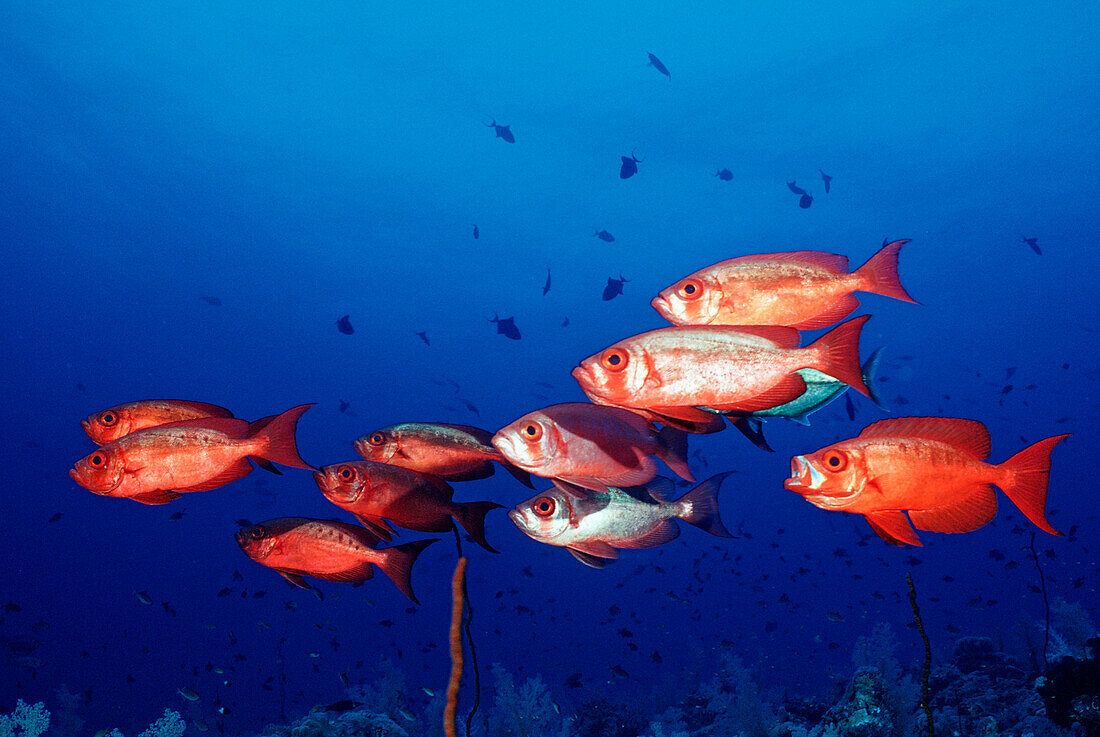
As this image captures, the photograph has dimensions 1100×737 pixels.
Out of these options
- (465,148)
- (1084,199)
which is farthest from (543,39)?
(1084,199)

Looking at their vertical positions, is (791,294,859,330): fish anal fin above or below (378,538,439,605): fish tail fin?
above

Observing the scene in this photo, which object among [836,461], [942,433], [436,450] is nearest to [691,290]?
[836,461]

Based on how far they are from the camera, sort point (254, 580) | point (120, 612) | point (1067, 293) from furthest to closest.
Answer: point (254, 580), point (120, 612), point (1067, 293)

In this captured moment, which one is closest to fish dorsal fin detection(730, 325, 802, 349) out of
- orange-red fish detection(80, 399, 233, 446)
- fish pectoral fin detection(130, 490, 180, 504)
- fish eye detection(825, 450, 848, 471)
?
fish eye detection(825, 450, 848, 471)

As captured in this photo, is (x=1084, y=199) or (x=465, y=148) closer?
(x=1084, y=199)

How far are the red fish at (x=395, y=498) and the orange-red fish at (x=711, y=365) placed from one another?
111 centimetres

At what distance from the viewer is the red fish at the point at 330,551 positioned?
2670 millimetres

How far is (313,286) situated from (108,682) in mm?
38910

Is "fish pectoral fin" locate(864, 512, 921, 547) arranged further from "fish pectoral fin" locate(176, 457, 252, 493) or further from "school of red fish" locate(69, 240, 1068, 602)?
"fish pectoral fin" locate(176, 457, 252, 493)

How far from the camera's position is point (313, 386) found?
76.6 m

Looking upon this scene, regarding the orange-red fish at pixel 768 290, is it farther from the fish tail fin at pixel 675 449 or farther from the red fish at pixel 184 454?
the red fish at pixel 184 454

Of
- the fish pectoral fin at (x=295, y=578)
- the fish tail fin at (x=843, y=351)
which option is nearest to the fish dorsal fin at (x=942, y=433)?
the fish tail fin at (x=843, y=351)

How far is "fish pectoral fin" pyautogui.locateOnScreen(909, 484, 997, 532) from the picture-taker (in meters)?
1.86

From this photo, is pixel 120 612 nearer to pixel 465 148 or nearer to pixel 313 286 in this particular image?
pixel 313 286
